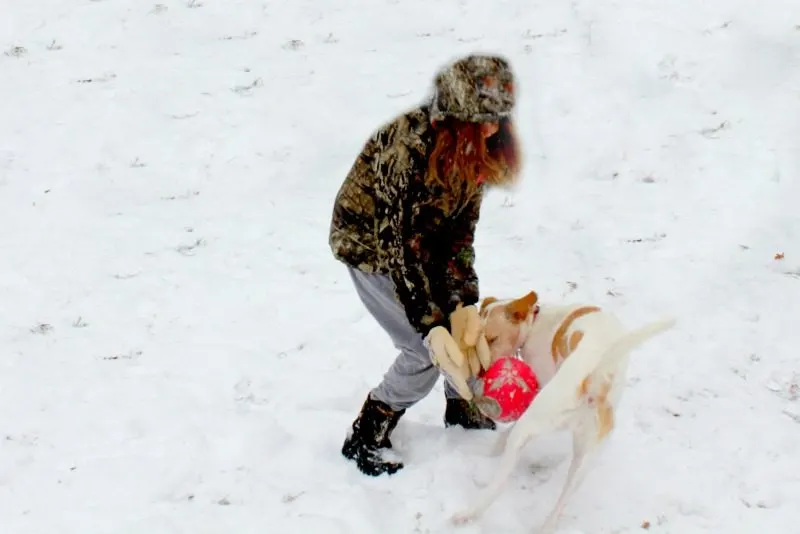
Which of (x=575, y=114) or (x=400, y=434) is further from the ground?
(x=575, y=114)

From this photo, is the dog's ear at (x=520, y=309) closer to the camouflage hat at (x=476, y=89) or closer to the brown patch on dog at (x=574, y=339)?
the brown patch on dog at (x=574, y=339)

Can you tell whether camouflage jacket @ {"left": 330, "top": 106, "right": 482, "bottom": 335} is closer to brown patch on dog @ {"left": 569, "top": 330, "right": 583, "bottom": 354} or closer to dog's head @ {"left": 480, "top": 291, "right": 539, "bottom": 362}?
dog's head @ {"left": 480, "top": 291, "right": 539, "bottom": 362}

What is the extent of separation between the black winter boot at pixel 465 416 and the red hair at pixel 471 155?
1.30m

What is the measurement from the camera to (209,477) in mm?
3338

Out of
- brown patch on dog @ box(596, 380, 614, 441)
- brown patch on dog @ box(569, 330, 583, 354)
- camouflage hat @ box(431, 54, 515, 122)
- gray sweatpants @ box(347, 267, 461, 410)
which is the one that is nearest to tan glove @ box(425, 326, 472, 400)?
gray sweatpants @ box(347, 267, 461, 410)

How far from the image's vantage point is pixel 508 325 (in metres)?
3.06

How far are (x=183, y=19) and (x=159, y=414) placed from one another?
17.4ft

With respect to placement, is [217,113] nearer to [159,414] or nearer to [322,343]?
[322,343]

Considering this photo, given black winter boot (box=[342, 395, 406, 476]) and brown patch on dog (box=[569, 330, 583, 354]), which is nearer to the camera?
brown patch on dog (box=[569, 330, 583, 354])

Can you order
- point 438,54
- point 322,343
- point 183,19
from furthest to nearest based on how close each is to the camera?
1. point 183,19
2. point 438,54
3. point 322,343

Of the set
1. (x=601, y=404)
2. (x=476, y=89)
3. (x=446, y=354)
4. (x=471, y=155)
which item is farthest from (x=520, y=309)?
(x=476, y=89)

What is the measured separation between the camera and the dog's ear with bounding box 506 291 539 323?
3.06 metres

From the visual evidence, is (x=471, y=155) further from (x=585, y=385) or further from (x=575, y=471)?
(x=575, y=471)

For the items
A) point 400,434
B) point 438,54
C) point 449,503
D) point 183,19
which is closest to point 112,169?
point 183,19
